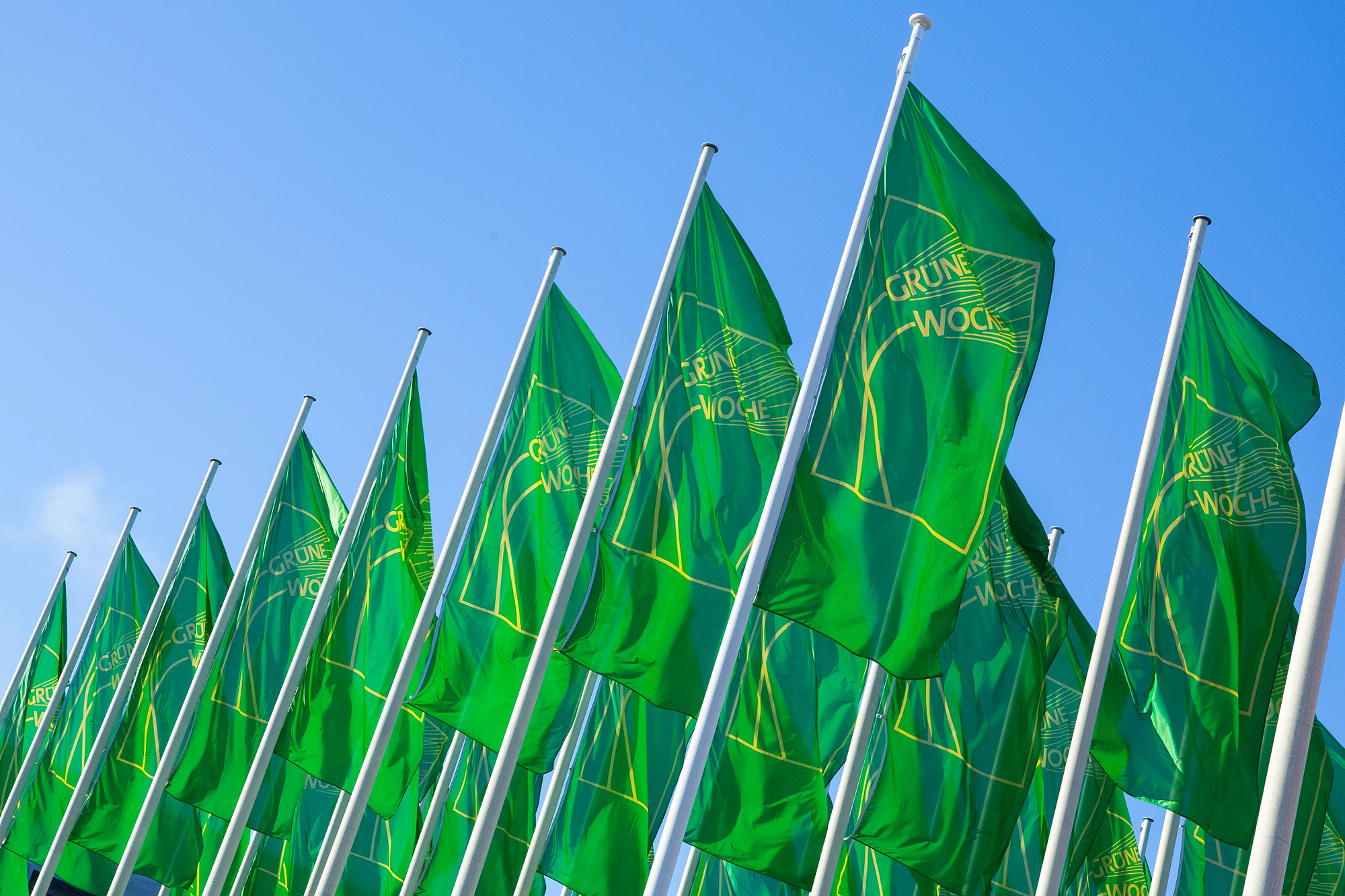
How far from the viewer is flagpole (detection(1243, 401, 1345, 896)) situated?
812 centimetres

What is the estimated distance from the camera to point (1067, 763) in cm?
1362

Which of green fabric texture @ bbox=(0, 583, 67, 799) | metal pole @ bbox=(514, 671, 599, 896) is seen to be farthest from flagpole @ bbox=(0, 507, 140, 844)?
metal pole @ bbox=(514, 671, 599, 896)

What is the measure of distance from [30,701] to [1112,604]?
2318cm

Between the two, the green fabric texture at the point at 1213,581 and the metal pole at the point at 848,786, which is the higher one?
the green fabric texture at the point at 1213,581

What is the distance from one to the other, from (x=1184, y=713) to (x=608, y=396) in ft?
24.7

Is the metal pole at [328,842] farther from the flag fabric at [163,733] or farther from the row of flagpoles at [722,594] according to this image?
the flag fabric at [163,733]

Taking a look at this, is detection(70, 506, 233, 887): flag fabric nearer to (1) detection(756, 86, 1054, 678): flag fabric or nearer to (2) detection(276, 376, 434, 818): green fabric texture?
(2) detection(276, 376, 434, 818): green fabric texture

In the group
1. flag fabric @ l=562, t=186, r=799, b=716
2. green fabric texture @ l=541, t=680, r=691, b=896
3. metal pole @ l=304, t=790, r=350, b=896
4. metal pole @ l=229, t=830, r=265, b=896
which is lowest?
metal pole @ l=229, t=830, r=265, b=896

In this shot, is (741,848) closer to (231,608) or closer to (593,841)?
(593,841)

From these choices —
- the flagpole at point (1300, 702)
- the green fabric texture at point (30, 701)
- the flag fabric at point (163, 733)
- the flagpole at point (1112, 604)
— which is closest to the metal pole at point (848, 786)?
the flagpole at point (1112, 604)

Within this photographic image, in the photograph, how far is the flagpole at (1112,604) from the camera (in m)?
13.5

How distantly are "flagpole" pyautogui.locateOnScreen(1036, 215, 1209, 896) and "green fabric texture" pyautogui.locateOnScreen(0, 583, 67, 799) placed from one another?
21440mm

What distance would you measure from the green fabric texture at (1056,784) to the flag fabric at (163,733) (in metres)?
13.4

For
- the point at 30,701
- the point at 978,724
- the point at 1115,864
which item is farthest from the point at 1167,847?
the point at 30,701
